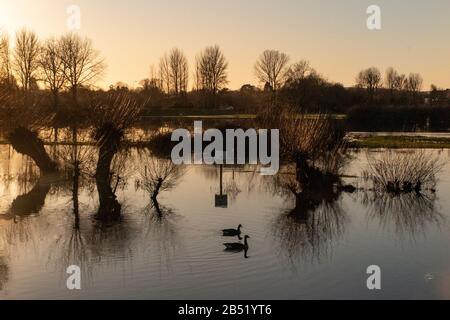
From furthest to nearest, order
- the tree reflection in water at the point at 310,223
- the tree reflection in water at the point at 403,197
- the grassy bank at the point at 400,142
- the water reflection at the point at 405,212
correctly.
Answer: the grassy bank at the point at 400,142, the tree reflection in water at the point at 403,197, the water reflection at the point at 405,212, the tree reflection in water at the point at 310,223

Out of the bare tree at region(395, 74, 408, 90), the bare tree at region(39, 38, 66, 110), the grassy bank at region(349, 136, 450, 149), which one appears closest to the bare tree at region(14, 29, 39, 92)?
the bare tree at region(39, 38, 66, 110)

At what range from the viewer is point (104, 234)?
16625 millimetres

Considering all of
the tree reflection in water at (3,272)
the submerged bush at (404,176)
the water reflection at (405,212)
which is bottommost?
the tree reflection in water at (3,272)

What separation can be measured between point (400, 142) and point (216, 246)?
32.7 m

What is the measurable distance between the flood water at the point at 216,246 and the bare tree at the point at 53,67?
40.2m

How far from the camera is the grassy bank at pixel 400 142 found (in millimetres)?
42000

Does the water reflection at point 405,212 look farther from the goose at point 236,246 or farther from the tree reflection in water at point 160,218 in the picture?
the tree reflection in water at point 160,218

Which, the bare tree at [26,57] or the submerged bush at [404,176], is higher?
the bare tree at [26,57]

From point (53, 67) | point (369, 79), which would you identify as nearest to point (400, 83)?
point (369, 79)

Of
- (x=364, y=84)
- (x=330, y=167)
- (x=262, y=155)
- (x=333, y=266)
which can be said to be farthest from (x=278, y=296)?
(x=364, y=84)

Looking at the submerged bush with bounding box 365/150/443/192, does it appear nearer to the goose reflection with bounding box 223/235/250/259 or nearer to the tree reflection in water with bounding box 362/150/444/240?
the tree reflection in water with bounding box 362/150/444/240

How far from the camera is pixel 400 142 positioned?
4459 cm

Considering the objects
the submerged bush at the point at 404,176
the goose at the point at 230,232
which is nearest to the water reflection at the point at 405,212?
the submerged bush at the point at 404,176

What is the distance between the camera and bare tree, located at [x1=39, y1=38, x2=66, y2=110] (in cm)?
6253
